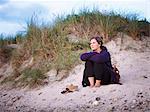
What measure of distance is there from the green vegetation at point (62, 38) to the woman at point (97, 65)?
196 cm

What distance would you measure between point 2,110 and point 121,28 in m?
4.29

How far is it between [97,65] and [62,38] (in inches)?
129

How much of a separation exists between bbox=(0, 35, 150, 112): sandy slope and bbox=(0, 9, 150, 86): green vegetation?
43 cm

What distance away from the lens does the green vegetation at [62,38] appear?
10.8m

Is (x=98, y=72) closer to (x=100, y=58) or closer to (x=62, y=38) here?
(x=100, y=58)

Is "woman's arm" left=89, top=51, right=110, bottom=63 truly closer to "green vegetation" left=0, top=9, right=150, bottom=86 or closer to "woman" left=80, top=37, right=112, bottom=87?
"woman" left=80, top=37, right=112, bottom=87

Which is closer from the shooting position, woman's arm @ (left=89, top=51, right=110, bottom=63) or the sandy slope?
the sandy slope

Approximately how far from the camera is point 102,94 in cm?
815

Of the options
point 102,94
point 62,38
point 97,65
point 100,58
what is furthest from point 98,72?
point 62,38

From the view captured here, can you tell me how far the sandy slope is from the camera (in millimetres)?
7621

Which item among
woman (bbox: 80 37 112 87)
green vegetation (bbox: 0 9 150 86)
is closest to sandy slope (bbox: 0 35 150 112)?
woman (bbox: 80 37 112 87)

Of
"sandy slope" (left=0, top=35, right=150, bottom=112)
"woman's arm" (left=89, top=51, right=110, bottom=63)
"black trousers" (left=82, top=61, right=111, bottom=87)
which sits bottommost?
"sandy slope" (left=0, top=35, right=150, bottom=112)

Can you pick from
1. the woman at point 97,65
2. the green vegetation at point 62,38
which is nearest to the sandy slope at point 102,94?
the woman at point 97,65

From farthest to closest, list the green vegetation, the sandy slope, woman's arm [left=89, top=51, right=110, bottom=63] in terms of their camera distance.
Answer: the green vegetation, woman's arm [left=89, top=51, right=110, bottom=63], the sandy slope
